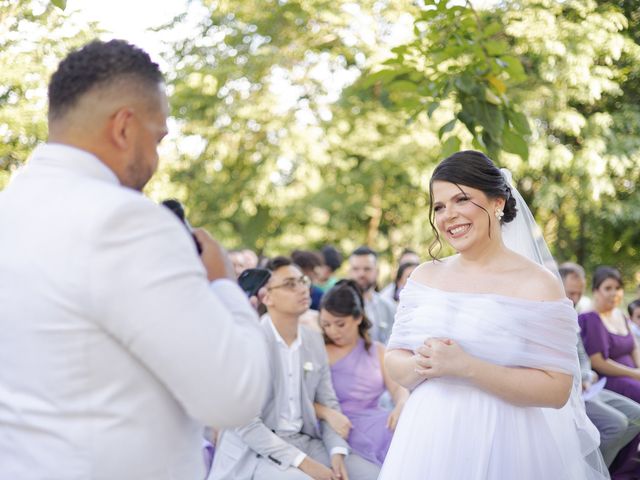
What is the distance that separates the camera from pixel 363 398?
565cm

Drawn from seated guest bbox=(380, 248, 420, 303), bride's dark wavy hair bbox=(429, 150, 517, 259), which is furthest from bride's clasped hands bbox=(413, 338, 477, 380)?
seated guest bbox=(380, 248, 420, 303)

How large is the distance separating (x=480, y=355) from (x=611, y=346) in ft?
13.6

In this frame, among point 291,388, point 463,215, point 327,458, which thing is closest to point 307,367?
point 291,388

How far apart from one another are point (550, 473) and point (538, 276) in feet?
2.65

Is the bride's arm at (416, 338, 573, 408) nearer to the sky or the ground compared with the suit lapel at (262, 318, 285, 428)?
nearer to the sky

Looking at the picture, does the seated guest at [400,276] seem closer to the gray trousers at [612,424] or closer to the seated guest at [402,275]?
the seated guest at [402,275]

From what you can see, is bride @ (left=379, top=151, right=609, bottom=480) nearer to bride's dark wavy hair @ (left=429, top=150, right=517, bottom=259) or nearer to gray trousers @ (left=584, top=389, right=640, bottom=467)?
bride's dark wavy hair @ (left=429, top=150, right=517, bottom=259)

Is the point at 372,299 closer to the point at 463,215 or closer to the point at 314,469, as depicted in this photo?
the point at 314,469

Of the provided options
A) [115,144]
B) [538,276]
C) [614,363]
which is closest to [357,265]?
[614,363]

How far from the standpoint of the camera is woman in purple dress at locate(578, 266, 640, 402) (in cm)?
651

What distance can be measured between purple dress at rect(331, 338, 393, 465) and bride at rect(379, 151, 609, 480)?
79.4 inches

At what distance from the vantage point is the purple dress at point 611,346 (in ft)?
21.2

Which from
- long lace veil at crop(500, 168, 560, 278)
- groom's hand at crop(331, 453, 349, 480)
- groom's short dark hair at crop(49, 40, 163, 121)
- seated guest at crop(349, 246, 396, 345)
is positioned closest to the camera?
groom's short dark hair at crop(49, 40, 163, 121)

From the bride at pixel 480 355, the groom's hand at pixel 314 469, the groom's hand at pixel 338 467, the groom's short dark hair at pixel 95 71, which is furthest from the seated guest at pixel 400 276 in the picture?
the groom's short dark hair at pixel 95 71
